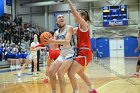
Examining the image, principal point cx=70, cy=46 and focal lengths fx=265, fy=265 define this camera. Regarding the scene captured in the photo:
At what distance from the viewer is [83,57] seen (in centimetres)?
514

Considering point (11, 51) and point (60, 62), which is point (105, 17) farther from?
point (60, 62)

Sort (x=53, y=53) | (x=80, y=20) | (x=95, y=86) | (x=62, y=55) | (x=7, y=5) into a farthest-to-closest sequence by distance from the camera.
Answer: (x=7, y=5)
(x=53, y=53)
(x=95, y=86)
(x=62, y=55)
(x=80, y=20)

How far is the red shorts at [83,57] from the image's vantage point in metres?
5.09

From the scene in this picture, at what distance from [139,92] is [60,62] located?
7.55 ft

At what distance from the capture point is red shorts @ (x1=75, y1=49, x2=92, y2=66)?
509 centimetres

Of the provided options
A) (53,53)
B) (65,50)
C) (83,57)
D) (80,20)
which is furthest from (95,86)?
(80,20)

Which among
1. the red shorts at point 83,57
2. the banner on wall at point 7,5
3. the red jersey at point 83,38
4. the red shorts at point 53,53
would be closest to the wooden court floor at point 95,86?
the red shorts at point 53,53

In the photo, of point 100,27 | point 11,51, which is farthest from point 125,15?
point 11,51

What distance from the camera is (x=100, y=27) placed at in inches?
1233

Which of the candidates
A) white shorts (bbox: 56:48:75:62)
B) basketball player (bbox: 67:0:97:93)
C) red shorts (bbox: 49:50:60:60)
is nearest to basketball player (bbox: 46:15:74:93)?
white shorts (bbox: 56:48:75:62)

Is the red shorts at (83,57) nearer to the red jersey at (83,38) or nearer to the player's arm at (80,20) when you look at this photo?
the red jersey at (83,38)

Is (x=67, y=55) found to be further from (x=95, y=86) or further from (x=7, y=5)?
(x=7, y=5)

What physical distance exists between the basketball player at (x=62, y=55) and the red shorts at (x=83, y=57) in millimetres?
141

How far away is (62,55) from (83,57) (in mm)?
408
